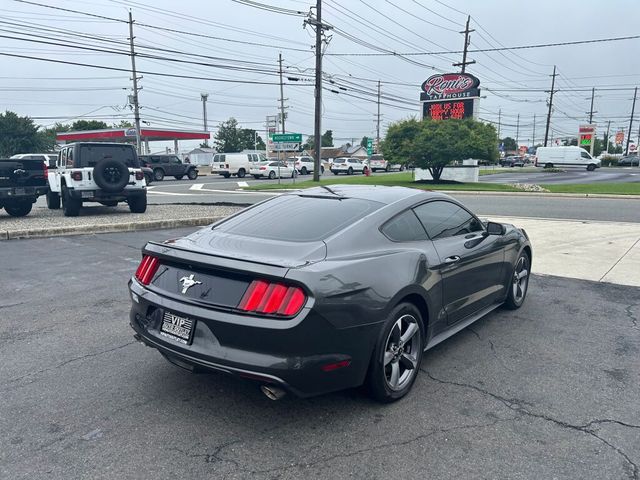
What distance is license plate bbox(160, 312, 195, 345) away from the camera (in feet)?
10.4

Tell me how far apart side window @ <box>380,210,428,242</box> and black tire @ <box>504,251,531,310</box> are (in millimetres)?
1823

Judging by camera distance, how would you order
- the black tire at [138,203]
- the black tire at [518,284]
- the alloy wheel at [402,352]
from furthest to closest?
the black tire at [138,203]
the black tire at [518,284]
the alloy wheel at [402,352]

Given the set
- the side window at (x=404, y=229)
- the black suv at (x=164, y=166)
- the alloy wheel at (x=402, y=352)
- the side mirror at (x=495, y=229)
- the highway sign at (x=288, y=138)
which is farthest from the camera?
the black suv at (x=164, y=166)

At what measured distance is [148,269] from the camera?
3.63 m

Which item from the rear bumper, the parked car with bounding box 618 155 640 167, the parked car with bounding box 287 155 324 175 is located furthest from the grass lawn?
the parked car with bounding box 618 155 640 167

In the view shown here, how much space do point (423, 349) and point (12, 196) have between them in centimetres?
1134

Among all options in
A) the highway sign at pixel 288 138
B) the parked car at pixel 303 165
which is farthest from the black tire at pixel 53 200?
the parked car at pixel 303 165

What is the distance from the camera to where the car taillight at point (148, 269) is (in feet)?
11.8

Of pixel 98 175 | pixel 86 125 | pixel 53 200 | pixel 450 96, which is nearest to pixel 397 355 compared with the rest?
pixel 98 175

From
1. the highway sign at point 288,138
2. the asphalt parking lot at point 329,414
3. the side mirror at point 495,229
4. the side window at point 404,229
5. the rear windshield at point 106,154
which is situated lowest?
the asphalt parking lot at point 329,414

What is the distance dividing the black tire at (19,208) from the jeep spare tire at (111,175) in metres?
2.05

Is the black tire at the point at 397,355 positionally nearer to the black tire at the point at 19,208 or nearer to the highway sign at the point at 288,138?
the black tire at the point at 19,208

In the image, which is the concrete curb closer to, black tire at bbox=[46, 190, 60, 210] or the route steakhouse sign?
black tire at bbox=[46, 190, 60, 210]

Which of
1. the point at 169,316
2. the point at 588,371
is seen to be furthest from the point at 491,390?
the point at 169,316
